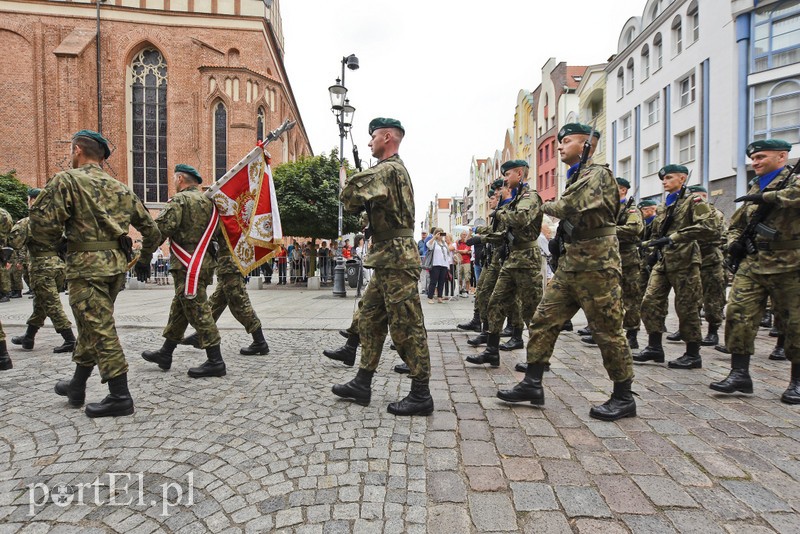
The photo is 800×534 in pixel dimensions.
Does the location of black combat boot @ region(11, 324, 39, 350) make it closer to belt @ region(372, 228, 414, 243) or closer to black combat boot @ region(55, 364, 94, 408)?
black combat boot @ region(55, 364, 94, 408)

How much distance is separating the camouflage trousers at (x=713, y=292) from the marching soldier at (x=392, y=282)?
5.12 metres

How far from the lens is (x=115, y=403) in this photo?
3.43 metres

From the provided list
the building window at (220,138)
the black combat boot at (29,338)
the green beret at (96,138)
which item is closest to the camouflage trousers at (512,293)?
the green beret at (96,138)

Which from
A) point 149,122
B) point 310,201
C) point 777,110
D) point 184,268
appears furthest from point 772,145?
point 149,122

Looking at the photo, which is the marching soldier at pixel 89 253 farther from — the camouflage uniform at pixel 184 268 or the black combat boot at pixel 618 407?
the black combat boot at pixel 618 407

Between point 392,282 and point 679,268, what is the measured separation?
373 centimetres

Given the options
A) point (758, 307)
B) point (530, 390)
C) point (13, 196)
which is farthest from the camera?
point (13, 196)

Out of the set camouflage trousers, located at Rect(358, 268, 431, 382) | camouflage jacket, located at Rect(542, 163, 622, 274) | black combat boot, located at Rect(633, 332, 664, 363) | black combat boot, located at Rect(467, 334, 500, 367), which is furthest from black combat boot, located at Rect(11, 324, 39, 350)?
black combat boot, located at Rect(633, 332, 664, 363)

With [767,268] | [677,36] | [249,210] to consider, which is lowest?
[767,268]

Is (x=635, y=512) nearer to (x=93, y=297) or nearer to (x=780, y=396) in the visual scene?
(x=780, y=396)

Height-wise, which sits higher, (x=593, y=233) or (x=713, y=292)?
(x=593, y=233)

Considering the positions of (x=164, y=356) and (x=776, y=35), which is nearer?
(x=164, y=356)

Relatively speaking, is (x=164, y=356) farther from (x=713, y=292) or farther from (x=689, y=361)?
(x=713, y=292)

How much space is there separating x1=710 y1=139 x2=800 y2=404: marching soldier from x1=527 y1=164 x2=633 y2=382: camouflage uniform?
1.33 meters
